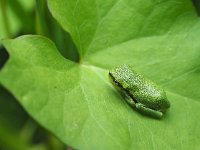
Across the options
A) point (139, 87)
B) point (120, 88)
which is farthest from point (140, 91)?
point (120, 88)

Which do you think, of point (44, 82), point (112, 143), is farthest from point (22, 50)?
point (112, 143)

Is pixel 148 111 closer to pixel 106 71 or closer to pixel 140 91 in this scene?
pixel 140 91

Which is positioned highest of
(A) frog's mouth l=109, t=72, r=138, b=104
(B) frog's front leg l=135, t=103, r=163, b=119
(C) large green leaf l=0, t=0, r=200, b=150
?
(C) large green leaf l=0, t=0, r=200, b=150

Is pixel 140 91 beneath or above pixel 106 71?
beneath

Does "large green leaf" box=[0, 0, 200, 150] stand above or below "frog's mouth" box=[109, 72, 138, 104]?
above

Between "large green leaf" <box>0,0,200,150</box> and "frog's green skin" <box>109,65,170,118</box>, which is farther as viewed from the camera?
"frog's green skin" <box>109,65,170,118</box>

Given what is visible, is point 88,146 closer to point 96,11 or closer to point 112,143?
point 112,143
